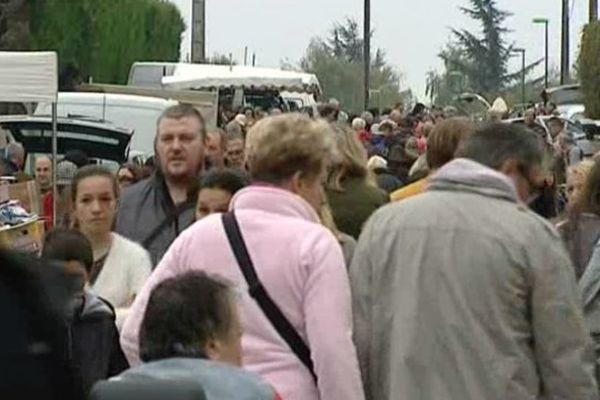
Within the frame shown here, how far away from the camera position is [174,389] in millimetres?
2014

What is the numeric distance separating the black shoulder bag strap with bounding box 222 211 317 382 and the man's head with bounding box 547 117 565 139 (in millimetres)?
21542

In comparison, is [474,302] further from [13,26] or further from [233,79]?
[13,26]

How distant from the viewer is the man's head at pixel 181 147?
7664mm

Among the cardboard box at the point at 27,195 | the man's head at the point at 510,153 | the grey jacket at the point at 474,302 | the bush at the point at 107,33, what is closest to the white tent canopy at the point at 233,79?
the bush at the point at 107,33

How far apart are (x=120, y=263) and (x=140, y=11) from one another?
184ft

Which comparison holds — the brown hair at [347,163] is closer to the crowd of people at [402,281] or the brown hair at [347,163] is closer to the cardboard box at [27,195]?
the crowd of people at [402,281]

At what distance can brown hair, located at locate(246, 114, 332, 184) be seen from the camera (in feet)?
18.2

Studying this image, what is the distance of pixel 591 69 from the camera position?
1768 inches

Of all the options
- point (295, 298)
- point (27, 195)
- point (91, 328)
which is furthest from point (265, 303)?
point (27, 195)

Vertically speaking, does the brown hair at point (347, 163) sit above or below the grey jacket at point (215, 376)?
above

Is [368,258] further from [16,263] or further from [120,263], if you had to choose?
[16,263]

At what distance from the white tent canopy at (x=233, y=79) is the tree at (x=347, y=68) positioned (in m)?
63.6

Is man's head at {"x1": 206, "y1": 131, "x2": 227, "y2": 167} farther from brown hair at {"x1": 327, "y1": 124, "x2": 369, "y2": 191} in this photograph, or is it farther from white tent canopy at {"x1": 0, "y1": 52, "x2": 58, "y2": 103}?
white tent canopy at {"x1": 0, "y1": 52, "x2": 58, "y2": 103}

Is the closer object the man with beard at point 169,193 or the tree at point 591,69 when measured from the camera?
the man with beard at point 169,193
